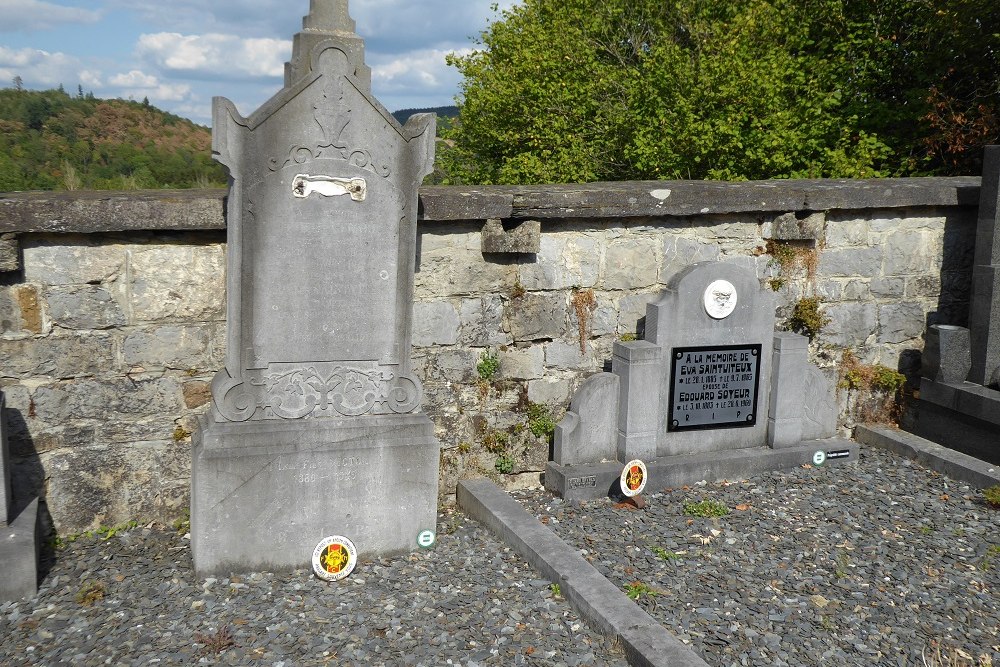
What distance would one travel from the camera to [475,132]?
17.9 metres

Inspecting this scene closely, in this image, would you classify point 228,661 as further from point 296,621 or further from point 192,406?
point 192,406

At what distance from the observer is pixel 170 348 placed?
485cm

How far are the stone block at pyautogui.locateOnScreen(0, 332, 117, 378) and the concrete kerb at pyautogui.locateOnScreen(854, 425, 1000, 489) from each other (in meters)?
5.06

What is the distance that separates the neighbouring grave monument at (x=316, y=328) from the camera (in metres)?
4.28

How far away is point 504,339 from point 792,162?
684 centimetres

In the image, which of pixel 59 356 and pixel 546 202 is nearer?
pixel 59 356

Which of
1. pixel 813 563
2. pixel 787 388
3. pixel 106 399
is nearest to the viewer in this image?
pixel 813 563

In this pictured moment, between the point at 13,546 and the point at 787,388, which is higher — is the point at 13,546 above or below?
below

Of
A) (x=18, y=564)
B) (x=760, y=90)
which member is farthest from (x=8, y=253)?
(x=760, y=90)

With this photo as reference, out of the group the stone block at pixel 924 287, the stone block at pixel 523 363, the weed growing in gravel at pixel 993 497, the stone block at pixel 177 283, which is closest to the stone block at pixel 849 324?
the stone block at pixel 924 287

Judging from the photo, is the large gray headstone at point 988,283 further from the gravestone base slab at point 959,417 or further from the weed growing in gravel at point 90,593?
the weed growing in gravel at point 90,593

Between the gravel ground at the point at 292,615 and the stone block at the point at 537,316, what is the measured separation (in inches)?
57.8

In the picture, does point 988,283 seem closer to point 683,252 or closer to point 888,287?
point 888,287

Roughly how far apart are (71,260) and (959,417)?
5.70 m
